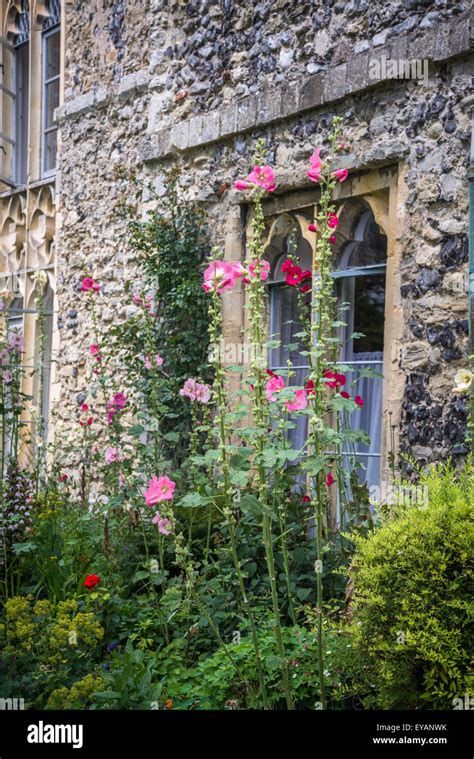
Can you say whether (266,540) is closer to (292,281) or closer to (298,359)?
(292,281)

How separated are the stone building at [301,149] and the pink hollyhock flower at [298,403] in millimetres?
1775

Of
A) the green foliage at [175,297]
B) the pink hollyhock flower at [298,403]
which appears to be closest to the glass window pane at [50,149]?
the green foliage at [175,297]

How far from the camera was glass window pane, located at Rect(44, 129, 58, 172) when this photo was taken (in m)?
10.2

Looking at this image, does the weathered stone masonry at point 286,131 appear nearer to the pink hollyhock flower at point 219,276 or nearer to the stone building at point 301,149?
the stone building at point 301,149

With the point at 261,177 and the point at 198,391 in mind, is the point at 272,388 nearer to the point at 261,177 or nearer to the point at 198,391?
the point at 261,177

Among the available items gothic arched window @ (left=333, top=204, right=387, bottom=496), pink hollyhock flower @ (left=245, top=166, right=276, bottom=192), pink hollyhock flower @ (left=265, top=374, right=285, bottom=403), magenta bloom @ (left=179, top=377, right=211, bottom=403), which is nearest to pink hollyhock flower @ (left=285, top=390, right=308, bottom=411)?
pink hollyhock flower @ (left=265, top=374, right=285, bottom=403)

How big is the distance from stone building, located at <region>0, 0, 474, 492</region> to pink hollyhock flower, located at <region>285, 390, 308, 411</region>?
1775 mm

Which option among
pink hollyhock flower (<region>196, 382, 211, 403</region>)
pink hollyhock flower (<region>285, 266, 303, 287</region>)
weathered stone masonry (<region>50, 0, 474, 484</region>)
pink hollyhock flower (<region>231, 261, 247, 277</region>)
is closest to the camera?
pink hollyhock flower (<region>231, 261, 247, 277</region>)

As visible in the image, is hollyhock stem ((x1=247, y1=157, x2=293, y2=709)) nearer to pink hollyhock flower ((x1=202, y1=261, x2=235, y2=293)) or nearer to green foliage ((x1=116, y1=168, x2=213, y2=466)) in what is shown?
pink hollyhock flower ((x1=202, y1=261, x2=235, y2=293))

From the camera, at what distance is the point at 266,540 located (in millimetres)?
3174

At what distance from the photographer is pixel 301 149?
609 cm

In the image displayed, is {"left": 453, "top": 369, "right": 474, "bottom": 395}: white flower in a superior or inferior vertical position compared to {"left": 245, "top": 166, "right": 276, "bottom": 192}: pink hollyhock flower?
inferior

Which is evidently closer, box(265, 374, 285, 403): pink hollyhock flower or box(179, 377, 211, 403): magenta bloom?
box(265, 374, 285, 403): pink hollyhock flower
